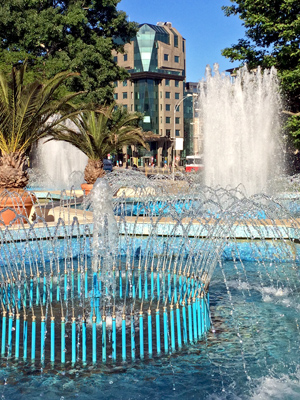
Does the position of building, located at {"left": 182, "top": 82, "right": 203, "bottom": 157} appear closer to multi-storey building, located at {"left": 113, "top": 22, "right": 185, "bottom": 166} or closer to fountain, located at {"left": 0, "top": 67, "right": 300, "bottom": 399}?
multi-storey building, located at {"left": 113, "top": 22, "right": 185, "bottom": 166}

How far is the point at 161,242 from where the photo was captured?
9977 millimetres

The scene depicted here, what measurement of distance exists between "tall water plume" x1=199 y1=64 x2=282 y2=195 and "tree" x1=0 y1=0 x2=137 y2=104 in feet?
32.8

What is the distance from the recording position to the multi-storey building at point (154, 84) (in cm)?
8138

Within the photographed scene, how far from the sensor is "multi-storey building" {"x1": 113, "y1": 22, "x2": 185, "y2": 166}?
267 ft

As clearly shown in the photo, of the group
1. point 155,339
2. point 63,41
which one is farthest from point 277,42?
point 155,339

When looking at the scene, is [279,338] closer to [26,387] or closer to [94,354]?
[94,354]

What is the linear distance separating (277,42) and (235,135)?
7491 millimetres

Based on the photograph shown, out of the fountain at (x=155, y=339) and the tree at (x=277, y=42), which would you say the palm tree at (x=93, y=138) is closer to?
the tree at (x=277, y=42)

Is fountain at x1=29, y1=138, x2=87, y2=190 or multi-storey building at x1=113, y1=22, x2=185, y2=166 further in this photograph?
multi-storey building at x1=113, y1=22, x2=185, y2=166

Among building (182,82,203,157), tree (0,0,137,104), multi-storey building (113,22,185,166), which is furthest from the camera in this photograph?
building (182,82,203,157)

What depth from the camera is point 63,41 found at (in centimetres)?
2836

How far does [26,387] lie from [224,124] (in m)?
15.9

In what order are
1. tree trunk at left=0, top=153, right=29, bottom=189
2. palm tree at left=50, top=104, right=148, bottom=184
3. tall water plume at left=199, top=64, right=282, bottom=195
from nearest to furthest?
tree trunk at left=0, top=153, right=29, bottom=189 < tall water plume at left=199, top=64, right=282, bottom=195 < palm tree at left=50, top=104, right=148, bottom=184

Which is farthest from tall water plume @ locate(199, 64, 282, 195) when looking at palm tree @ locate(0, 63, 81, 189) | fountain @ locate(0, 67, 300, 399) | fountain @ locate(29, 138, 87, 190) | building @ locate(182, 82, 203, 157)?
building @ locate(182, 82, 203, 157)
